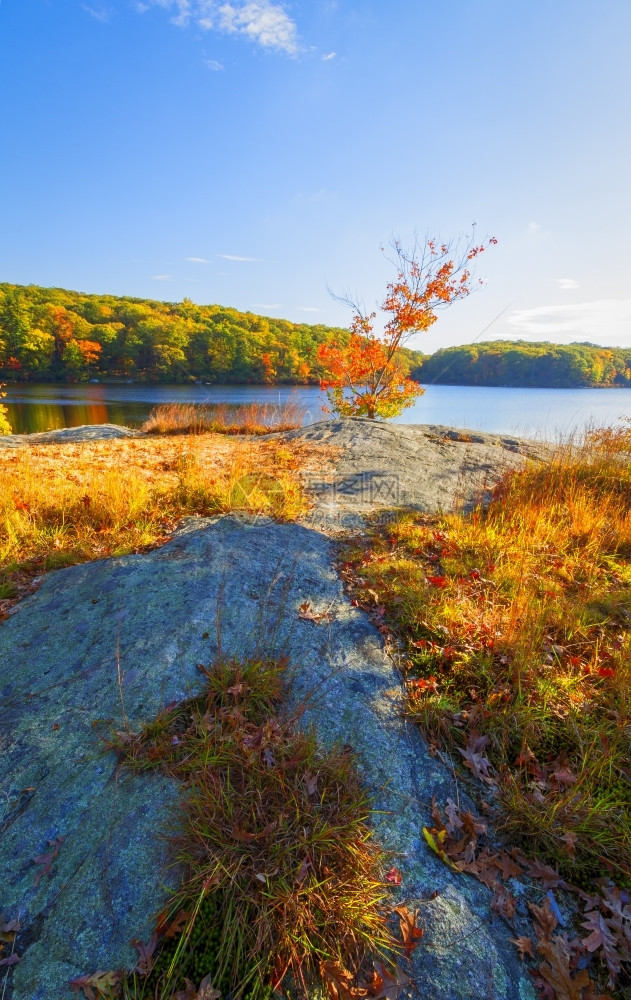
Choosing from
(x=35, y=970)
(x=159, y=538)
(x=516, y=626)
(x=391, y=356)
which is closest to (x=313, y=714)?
(x=35, y=970)

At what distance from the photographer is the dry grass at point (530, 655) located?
1.96 metres

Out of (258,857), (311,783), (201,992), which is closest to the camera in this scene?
(201,992)

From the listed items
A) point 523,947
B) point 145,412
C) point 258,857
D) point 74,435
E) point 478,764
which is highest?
point 258,857

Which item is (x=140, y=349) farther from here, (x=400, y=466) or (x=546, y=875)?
(x=546, y=875)

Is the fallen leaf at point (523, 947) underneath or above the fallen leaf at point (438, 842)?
underneath

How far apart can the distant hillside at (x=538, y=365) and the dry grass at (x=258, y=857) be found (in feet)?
194

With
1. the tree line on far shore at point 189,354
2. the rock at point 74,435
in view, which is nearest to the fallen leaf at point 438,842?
the rock at point 74,435

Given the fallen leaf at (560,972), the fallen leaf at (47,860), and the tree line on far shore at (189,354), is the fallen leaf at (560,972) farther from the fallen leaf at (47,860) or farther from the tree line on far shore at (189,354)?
the tree line on far shore at (189,354)

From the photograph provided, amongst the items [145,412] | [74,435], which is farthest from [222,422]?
[145,412]

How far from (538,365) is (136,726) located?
6912 centimetres

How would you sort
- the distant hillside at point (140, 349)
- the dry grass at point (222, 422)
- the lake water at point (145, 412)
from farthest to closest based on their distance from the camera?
the distant hillside at point (140, 349), the lake water at point (145, 412), the dry grass at point (222, 422)

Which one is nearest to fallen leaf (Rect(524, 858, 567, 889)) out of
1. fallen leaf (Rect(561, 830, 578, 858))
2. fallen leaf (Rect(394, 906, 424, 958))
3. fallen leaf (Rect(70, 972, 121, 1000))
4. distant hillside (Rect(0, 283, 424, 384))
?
fallen leaf (Rect(561, 830, 578, 858))

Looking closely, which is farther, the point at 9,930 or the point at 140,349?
the point at 140,349

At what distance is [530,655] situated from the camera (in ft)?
9.11
